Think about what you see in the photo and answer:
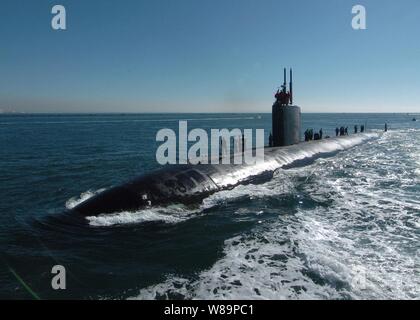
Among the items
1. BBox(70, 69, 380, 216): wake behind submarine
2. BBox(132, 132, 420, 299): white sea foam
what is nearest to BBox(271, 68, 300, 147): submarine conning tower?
BBox(70, 69, 380, 216): wake behind submarine

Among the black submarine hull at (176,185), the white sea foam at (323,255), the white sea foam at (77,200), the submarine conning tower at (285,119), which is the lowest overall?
the white sea foam at (323,255)

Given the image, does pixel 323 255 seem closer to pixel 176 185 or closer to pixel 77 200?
pixel 176 185

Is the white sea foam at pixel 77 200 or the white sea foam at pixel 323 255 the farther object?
the white sea foam at pixel 77 200

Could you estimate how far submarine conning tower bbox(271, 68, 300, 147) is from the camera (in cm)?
2458

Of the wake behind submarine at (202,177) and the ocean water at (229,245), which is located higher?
the wake behind submarine at (202,177)

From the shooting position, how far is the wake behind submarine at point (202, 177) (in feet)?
42.4

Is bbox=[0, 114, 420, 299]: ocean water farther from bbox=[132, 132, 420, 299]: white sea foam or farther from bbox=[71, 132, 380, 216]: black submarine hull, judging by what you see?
bbox=[71, 132, 380, 216]: black submarine hull

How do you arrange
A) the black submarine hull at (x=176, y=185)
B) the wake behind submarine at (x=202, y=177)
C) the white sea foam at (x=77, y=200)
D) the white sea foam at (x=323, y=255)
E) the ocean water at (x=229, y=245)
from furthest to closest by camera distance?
the white sea foam at (x=77, y=200), the wake behind submarine at (x=202, y=177), the black submarine hull at (x=176, y=185), the ocean water at (x=229, y=245), the white sea foam at (x=323, y=255)

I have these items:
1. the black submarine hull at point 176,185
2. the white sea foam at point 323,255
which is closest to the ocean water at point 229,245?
the white sea foam at point 323,255

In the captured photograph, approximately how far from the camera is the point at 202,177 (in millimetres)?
16016

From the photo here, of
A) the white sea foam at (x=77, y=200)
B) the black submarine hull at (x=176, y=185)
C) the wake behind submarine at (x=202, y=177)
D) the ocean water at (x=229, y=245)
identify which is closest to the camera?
the ocean water at (x=229, y=245)

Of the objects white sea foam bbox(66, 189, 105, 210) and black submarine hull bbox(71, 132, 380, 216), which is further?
white sea foam bbox(66, 189, 105, 210)

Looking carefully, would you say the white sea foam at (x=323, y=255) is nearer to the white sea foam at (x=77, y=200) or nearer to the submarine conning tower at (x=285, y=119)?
the white sea foam at (x=77, y=200)

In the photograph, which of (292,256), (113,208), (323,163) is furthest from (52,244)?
(323,163)
